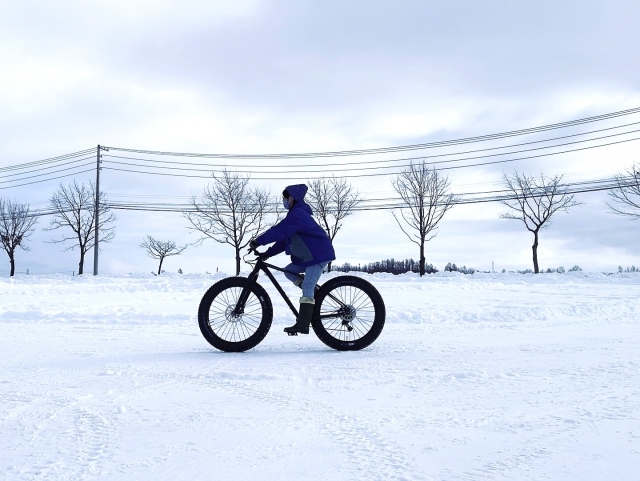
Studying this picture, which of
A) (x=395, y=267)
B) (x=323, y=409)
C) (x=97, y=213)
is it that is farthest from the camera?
(x=395, y=267)

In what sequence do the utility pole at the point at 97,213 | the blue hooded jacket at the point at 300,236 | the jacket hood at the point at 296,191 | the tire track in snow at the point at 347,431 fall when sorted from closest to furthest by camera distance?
the tire track in snow at the point at 347,431 → the blue hooded jacket at the point at 300,236 → the jacket hood at the point at 296,191 → the utility pole at the point at 97,213

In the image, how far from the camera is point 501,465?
2.70m

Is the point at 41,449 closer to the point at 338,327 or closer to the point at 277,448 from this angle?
the point at 277,448

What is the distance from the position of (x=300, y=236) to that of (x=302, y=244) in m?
0.10

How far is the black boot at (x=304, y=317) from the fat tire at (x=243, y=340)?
33cm

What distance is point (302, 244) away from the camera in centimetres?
661

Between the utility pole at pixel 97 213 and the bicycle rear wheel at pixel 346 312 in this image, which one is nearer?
the bicycle rear wheel at pixel 346 312

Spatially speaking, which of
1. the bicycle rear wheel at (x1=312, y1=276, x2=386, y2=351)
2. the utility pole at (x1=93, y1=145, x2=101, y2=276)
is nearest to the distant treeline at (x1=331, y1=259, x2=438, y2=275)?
the utility pole at (x1=93, y1=145, x2=101, y2=276)

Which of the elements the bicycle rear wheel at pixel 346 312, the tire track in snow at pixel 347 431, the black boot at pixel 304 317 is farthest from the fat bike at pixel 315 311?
the tire track in snow at pixel 347 431

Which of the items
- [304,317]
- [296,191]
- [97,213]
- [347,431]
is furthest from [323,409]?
[97,213]

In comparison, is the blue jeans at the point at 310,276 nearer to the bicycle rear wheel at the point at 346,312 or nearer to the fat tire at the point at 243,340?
the bicycle rear wheel at the point at 346,312

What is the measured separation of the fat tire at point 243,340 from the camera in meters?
6.57

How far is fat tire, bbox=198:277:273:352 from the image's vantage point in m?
6.57

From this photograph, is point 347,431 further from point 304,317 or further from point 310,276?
point 310,276
